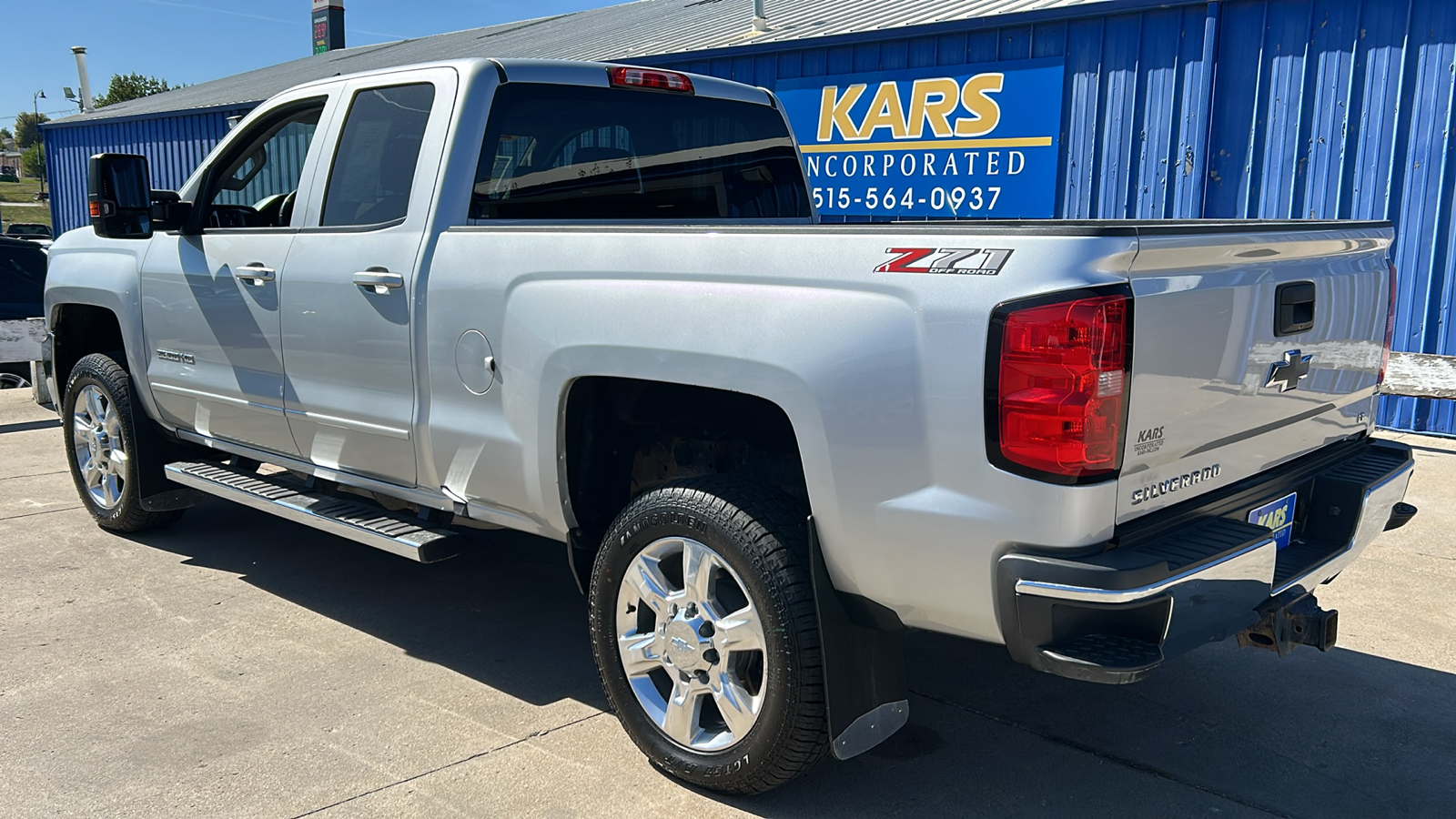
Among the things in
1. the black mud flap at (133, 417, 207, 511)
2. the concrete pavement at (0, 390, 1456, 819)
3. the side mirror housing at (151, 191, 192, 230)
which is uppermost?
the side mirror housing at (151, 191, 192, 230)

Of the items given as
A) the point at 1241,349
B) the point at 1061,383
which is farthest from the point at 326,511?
the point at 1241,349

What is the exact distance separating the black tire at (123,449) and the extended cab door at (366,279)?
57.6 inches

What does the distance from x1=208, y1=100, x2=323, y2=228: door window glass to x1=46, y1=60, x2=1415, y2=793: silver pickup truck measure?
2 cm

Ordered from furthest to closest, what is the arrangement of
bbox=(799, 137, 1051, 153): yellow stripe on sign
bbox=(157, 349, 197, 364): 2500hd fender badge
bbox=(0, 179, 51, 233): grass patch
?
bbox=(0, 179, 51, 233): grass patch
bbox=(799, 137, 1051, 153): yellow stripe on sign
bbox=(157, 349, 197, 364): 2500hd fender badge

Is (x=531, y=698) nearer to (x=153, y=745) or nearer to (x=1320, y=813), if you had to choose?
(x=153, y=745)

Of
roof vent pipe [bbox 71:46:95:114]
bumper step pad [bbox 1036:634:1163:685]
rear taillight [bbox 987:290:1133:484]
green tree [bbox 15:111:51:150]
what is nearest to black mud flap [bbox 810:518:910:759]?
bumper step pad [bbox 1036:634:1163:685]

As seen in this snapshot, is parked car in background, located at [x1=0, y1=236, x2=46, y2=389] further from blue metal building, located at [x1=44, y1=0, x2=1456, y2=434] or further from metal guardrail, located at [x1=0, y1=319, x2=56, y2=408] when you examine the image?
blue metal building, located at [x1=44, y1=0, x2=1456, y2=434]

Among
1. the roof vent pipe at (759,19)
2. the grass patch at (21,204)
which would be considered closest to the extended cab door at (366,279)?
the roof vent pipe at (759,19)

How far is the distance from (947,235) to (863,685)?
1.15 metres

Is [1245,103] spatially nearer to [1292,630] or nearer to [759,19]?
[759,19]

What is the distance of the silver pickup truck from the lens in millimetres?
2492

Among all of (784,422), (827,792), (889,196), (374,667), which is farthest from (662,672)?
(889,196)

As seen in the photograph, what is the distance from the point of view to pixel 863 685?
9.57 ft

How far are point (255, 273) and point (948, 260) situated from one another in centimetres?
300
